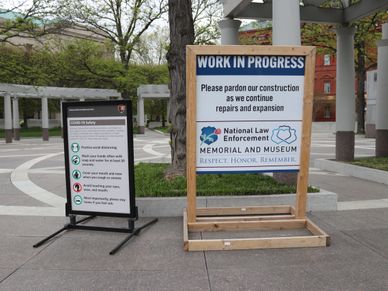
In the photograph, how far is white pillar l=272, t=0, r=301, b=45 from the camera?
22.9 ft

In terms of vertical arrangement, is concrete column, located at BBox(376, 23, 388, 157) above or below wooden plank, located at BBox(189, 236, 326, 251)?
above

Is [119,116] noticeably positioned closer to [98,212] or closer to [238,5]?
[98,212]

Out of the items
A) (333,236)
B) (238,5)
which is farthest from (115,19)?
(333,236)

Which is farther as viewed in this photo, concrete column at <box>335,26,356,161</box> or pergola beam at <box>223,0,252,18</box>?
concrete column at <box>335,26,356,161</box>

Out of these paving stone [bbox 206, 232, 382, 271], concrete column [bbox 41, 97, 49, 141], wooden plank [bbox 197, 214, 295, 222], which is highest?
concrete column [bbox 41, 97, 49, 141]

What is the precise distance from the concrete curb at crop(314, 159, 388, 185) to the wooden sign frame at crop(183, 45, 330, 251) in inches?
166

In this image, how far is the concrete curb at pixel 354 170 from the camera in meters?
8.84

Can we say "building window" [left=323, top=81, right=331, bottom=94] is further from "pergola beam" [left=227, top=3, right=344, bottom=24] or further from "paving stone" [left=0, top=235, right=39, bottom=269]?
"paving stone" [left=0, top=235, right=39, bottom=269]

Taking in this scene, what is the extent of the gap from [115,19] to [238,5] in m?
26.3

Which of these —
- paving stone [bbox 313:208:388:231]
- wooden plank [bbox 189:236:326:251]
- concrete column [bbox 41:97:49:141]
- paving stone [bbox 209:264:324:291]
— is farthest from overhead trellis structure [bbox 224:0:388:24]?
concrete column [bbox 41:97:49:141]

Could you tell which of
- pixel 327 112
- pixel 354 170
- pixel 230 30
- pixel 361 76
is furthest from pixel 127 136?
pixel 327 112

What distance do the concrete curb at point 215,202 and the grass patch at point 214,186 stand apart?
170 mm

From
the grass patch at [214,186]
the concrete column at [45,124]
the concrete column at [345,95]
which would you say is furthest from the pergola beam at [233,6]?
the concrete column at [45,124]

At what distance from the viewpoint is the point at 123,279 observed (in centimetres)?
385
